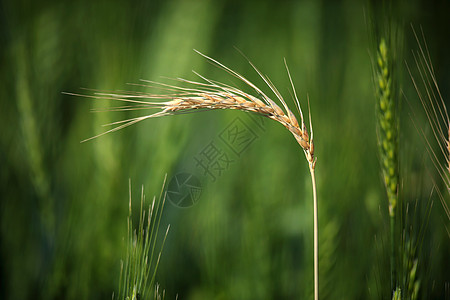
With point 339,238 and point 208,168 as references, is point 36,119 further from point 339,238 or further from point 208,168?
point 339,238

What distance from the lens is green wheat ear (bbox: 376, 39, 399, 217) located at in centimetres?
46

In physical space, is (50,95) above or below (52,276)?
above

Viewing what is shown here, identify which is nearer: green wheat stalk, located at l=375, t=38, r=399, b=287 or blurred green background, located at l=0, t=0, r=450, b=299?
green wheat stalk, located at l=375, t=38, r=399, b=287

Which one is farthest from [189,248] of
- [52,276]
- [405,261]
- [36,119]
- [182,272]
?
[405,261]

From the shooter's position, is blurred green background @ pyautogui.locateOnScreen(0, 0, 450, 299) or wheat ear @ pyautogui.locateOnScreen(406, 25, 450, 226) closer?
wheat ear @ pyautogui.locateOnScreen(406, 25, 450, 226)

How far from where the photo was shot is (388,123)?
0.46m

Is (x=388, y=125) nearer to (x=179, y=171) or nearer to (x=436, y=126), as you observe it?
(x=436, y=126)

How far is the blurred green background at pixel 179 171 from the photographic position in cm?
67

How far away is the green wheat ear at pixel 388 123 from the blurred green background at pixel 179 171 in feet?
0.27

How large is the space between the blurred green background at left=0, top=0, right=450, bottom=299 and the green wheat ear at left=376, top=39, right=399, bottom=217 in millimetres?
84

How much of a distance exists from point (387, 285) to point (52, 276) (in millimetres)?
493

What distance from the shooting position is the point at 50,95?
0.76m

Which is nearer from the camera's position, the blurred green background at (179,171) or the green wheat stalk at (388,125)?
the green wheat stalk at (388,125)

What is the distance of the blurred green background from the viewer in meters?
0.67
